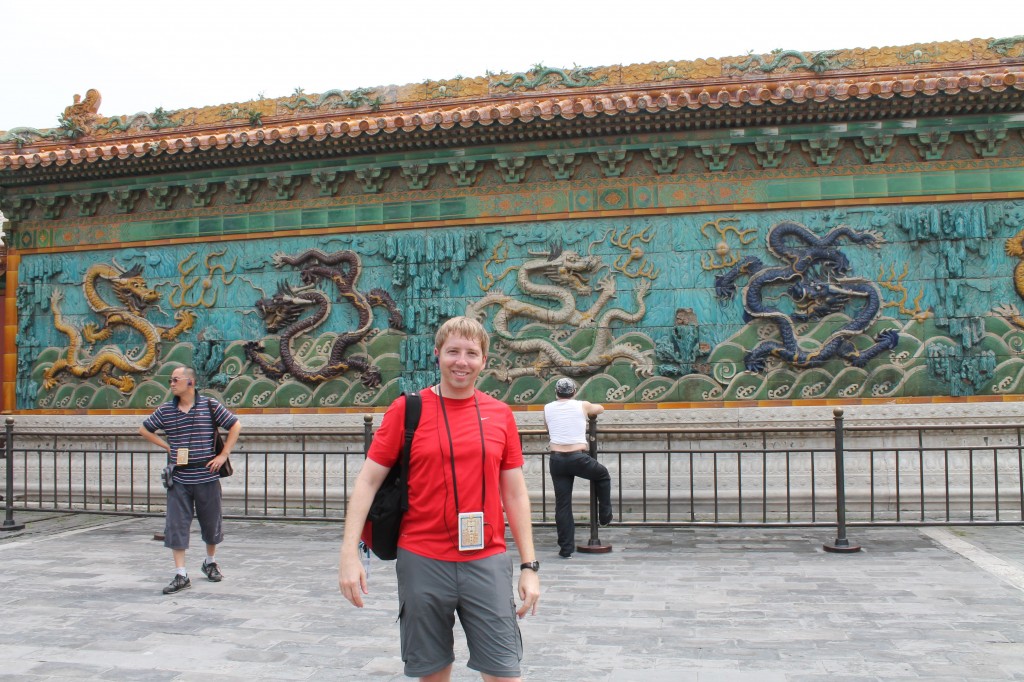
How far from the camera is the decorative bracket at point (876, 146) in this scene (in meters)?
10.3

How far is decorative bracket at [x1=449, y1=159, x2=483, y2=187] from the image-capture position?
1098 cm

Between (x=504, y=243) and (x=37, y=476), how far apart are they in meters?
6.96

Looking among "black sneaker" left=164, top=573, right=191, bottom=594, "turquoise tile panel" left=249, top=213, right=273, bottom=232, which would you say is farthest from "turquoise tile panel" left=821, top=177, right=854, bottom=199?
"black sneaker" left=164, top=573, right=191, bottom=594

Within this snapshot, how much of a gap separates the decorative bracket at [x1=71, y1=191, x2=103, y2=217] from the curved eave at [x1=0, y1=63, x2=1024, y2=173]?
53cm

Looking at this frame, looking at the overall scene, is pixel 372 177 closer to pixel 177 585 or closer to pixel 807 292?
pixel 807 292

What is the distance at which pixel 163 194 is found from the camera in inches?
469

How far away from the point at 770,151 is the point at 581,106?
2.26 meters

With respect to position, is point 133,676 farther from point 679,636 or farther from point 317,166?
point 317,166

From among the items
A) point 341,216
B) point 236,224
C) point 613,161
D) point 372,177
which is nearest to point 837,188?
point 613,161

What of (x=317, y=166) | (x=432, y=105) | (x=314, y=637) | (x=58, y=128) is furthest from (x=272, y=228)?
(x=314, y=637)

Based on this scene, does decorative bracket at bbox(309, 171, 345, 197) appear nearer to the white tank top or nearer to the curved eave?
the curved eave

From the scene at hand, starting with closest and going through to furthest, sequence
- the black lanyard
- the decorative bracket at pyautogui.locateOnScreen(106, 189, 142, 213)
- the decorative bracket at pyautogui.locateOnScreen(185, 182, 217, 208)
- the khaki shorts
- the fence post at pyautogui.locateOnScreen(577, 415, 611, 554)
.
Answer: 1. the khaki shorts
2. the black lanyard
3. the fence post at pyautogui.locateOnScreen(577, 415, 611, 554)
4. the decorative bracket at pyautogui.locateOnScreen(185, 182, 217, 208)
5. the decorative bracket at pyautogui.locateOnScreen(106, 189, 142, 213)

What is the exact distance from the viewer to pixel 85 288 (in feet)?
39.8

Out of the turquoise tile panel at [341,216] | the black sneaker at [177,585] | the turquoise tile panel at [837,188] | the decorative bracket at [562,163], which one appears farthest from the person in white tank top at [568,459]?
the turquoise tile panel at [341,216]
